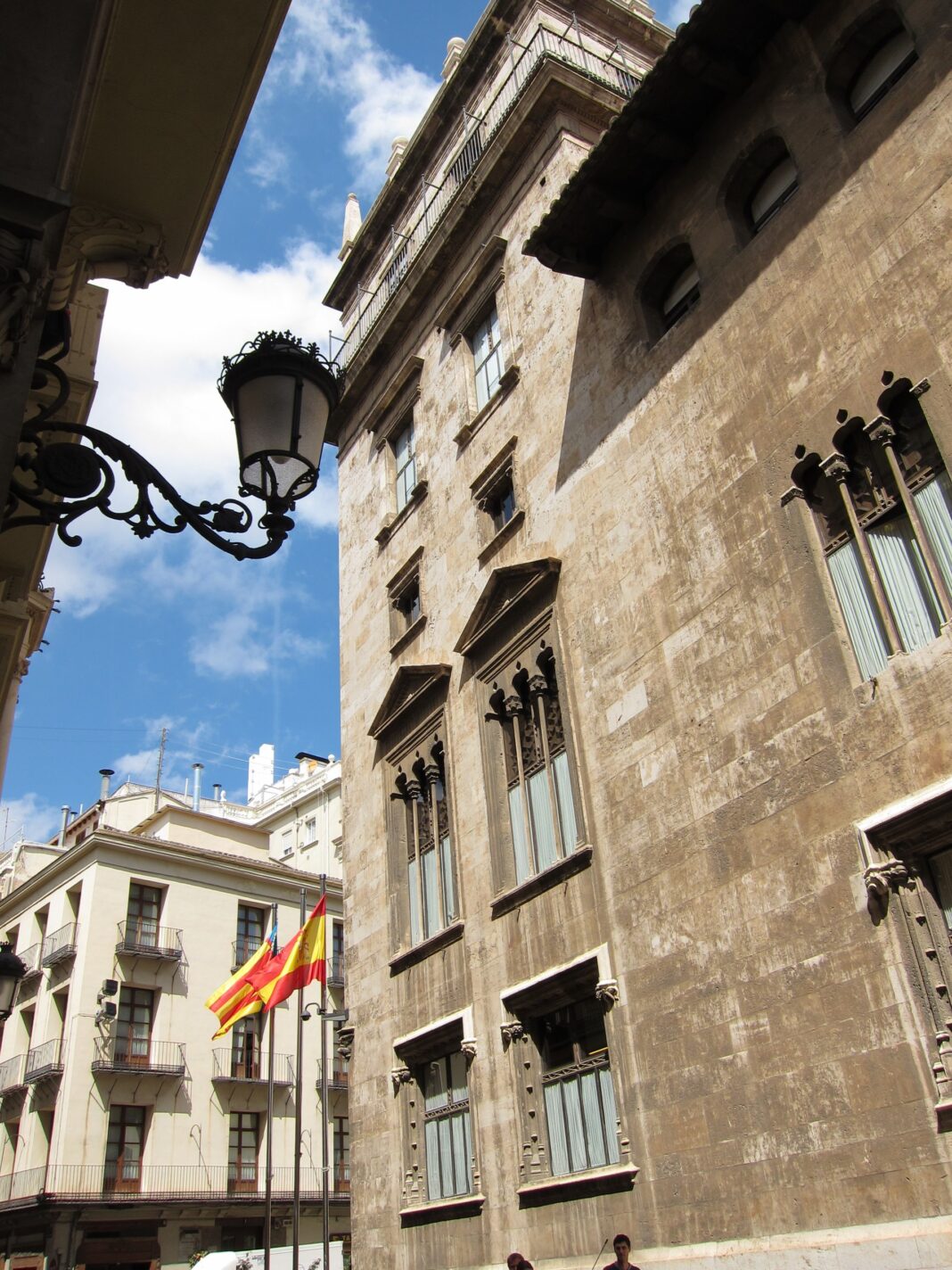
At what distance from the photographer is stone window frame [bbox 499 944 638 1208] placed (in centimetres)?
1156

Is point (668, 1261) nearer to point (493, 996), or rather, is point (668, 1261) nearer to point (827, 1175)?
point (827, 1175)

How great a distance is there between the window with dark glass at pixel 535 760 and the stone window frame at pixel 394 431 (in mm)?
5894

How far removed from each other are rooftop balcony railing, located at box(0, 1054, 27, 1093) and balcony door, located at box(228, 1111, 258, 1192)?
701cm

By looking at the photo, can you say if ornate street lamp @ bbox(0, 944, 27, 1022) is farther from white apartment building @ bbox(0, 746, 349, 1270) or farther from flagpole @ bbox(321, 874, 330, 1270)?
white apartment building @ bbox(0, 746, 349, 1270)

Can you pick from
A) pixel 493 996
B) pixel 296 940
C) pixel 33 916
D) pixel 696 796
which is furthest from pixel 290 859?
pixel 696 796

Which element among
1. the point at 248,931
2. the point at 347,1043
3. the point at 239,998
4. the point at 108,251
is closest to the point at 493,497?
the point at 347,1043

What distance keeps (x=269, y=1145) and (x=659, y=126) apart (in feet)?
91.6

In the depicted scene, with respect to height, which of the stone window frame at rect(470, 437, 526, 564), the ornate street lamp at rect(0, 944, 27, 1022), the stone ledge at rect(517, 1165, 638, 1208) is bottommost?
the stone ledge at rect(517, 1165, 638, 1208)

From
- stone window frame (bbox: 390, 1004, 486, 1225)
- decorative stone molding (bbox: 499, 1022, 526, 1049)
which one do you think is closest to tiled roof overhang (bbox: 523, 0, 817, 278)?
decorative stone molding (bbox: 499, 1022, 526, 1049)

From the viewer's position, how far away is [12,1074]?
119 ft

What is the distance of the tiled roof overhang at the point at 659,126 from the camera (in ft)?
40.6

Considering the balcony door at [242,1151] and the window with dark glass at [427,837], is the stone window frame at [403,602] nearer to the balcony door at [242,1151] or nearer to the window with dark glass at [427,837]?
the window with dark glass at [427,837]

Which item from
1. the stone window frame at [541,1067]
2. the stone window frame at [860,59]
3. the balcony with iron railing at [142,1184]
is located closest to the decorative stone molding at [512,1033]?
the stone window frame at [541,1067]

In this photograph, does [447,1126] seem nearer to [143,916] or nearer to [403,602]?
[403,602]
